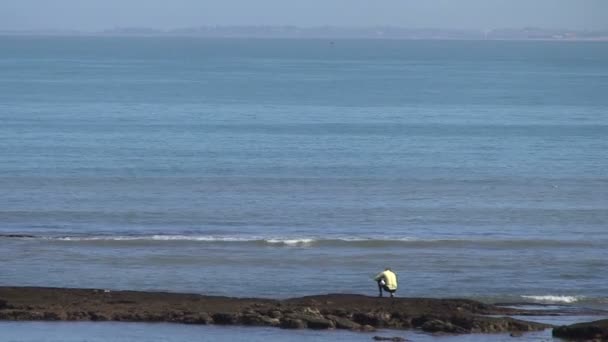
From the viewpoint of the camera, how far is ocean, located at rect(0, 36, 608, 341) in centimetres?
3562

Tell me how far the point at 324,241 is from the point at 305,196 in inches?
388

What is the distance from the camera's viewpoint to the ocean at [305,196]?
117 ft

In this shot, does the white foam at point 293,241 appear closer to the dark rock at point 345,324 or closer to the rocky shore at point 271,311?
the rocky shore at point 271,311

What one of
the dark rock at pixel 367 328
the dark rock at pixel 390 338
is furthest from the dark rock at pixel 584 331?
the dark rock at pixel 367 328

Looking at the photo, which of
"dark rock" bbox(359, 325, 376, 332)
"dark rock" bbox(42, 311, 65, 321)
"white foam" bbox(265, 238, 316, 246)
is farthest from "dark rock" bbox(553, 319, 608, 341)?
"white foam" bbox(265, 238, 316, 246)

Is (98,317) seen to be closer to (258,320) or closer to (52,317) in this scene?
(52,317)

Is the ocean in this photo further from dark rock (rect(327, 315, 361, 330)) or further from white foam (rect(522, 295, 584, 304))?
dark rock (rect(327, 315, 361, 330))

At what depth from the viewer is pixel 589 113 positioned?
94.6m

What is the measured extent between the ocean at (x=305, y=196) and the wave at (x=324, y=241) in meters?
0.10

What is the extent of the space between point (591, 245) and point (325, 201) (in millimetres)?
12431

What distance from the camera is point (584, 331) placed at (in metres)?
25.8

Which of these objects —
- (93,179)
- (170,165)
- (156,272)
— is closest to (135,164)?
(170,165)

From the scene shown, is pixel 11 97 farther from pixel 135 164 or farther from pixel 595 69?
pixel 595 69

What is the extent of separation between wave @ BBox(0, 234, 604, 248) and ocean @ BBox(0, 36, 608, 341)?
101 millimetres
